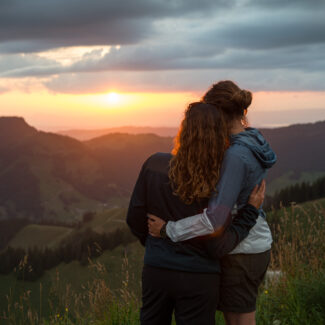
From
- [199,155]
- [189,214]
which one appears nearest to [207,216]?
[189,214]

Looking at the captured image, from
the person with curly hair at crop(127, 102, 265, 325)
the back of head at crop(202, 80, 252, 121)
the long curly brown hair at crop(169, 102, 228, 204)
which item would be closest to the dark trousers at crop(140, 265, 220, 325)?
the person with curly hair at crop(127, 102, 265, 325)

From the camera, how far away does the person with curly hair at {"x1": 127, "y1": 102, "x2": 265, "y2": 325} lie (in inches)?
136

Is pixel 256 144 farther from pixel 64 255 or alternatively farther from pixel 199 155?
pixel 64 255

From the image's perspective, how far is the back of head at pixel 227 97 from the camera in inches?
143

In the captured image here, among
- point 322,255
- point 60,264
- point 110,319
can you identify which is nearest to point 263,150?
point 110,319

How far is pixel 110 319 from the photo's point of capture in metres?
5.51

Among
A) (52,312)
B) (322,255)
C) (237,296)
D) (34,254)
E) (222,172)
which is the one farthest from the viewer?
(34,254)

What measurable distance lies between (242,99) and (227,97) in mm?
144

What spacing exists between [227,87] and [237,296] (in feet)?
6.07

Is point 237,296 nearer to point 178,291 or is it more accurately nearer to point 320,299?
point 178,291

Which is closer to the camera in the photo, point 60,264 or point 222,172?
point 222,172

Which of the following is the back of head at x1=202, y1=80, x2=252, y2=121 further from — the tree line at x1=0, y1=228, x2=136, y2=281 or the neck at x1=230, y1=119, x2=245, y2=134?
the tree line at x1=0, y1=228, x2=136, y2=281

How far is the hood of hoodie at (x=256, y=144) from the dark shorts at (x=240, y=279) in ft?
2.80

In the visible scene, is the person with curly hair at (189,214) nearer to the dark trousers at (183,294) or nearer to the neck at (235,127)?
the dark trousers at (183,294)
